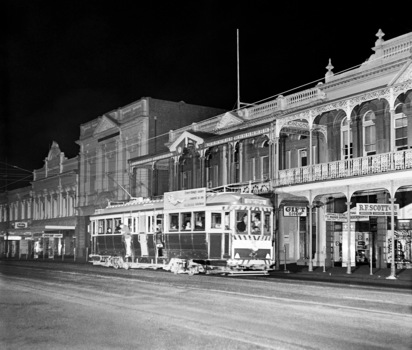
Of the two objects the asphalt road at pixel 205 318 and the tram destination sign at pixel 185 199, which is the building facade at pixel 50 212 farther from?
the asphalt road at pixel 205 318

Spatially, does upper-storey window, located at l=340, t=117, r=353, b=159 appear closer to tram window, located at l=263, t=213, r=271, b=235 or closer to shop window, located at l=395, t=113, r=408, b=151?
shop window, located at l=395, t=113, r=408, b=151

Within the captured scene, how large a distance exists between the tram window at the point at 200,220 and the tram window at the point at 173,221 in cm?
154

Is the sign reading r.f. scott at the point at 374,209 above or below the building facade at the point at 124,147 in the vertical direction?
below

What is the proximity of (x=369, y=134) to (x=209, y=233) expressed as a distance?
1012 centimetres

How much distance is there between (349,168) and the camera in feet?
94.8

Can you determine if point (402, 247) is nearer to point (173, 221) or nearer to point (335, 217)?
point (335, 217)

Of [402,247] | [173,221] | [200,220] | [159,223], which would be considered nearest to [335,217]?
[402,247]

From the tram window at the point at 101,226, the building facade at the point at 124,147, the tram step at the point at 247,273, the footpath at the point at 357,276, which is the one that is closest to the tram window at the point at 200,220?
the tram step at the point at 247,273

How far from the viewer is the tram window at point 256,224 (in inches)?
1063

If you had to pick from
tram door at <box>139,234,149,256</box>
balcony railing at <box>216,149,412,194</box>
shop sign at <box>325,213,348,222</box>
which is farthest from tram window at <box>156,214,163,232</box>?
shop sign at <box>325,213,348,222</box>

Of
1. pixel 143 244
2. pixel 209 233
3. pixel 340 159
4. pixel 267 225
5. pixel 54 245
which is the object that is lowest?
pixel 54 245

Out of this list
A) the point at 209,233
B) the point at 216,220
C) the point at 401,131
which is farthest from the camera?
the point at 401,131

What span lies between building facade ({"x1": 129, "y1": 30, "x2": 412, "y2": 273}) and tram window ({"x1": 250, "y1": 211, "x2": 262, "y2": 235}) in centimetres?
320

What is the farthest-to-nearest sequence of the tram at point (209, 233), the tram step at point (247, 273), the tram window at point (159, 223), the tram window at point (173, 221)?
the tram window at point (159, 223) → the tram window at point (173, 221) → the tram step at point (247, 273) → the tram at point (209, 233)
